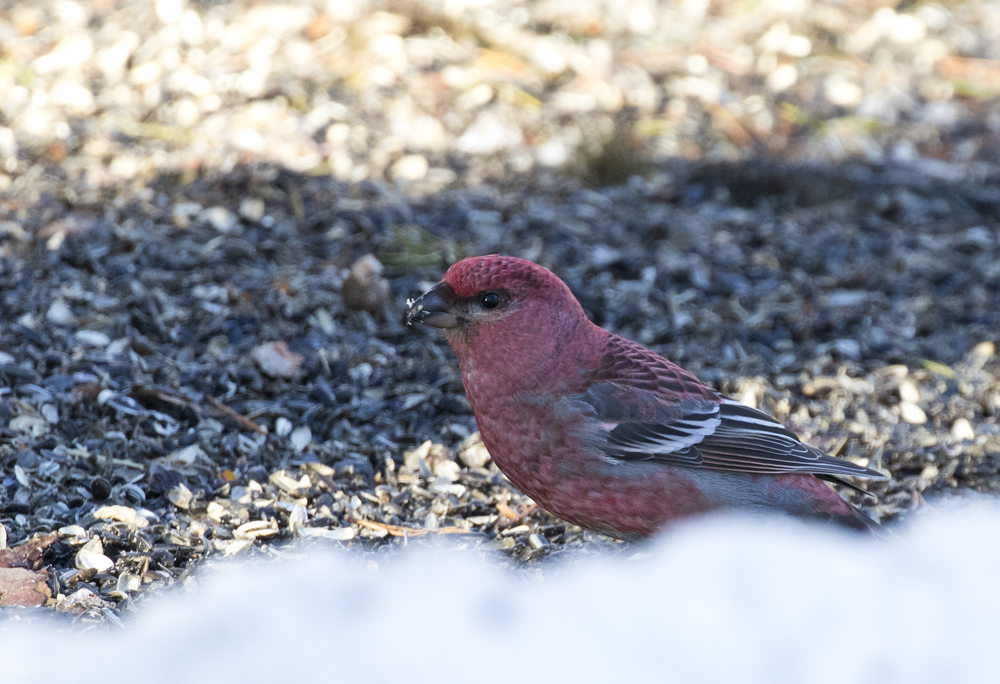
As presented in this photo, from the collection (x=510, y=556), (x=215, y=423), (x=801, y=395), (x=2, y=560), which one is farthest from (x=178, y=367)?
(x=801, y=395)

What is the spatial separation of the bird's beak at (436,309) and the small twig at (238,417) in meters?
0.88

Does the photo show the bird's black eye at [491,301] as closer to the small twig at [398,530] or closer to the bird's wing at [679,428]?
the bird's wing at [679,428]

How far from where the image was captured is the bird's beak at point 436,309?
281 centimetres

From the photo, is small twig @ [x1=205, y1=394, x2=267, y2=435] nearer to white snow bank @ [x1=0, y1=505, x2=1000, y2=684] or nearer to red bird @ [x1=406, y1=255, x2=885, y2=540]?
white snow bank @ [x1=0, y1=505, x2=1000, y2=684]

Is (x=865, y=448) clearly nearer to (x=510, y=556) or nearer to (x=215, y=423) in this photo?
(x=510, y=556)

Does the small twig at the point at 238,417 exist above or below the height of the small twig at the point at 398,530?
above

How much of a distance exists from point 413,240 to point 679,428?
1811 mm

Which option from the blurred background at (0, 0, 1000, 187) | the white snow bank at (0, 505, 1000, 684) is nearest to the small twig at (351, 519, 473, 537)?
the white snow bank at (0, 505, 1000, 684)

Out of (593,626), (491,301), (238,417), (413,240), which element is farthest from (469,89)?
(593,626)

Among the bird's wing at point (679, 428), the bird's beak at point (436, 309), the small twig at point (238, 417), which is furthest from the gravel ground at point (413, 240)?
the bird's beak at point (436, 309)

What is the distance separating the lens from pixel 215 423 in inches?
134

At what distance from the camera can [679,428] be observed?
294 centimetres

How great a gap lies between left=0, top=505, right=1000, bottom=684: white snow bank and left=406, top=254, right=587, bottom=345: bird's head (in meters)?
0.71

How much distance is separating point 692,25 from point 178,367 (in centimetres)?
421
